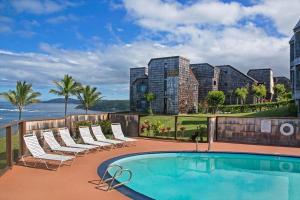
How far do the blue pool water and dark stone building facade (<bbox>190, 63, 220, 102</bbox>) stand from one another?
32.7m

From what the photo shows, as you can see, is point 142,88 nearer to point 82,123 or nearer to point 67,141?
point 82,123

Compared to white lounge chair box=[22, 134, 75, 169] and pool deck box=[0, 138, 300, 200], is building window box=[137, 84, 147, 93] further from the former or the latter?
white lounge chair box=[22, 134, 75, 169]

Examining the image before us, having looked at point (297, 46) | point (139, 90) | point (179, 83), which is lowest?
point (139, 90)

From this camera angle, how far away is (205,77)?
151ft

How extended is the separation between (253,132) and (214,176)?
18.4 ft

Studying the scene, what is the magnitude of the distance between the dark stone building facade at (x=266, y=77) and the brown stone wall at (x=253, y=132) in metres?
36.6

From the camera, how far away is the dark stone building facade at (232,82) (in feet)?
150

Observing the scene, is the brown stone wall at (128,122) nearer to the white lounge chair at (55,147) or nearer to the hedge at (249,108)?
the white lounge chair at (55,147)

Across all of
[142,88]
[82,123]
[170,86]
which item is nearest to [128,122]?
[82,123]

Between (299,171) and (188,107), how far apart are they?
30.6m

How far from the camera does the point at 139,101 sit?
142 ft

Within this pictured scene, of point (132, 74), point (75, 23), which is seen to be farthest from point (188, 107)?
point (75, 23)

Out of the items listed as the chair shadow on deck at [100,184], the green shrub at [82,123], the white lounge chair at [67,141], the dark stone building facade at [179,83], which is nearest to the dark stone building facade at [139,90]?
the dark stone building facade at [179,83]

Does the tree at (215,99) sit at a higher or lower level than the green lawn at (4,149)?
higher
